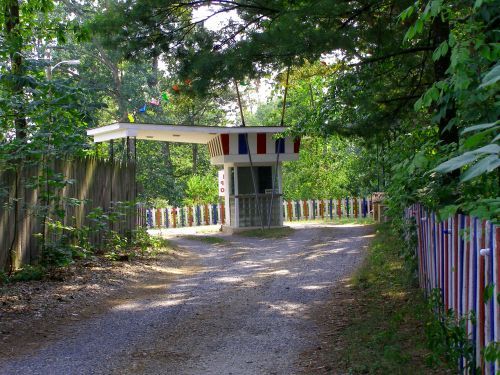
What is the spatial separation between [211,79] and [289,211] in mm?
20301

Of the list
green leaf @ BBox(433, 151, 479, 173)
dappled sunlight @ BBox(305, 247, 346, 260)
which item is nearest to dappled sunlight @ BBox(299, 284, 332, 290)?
dappled sunlight @ BBox(305, 247, 346, 260)

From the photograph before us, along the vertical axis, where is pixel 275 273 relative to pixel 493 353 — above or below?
below

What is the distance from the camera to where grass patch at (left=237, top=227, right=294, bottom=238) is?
1916 cm

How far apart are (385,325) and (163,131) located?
13.6 metres

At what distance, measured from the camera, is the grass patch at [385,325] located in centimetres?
532

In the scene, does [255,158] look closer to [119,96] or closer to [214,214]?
[214,214]

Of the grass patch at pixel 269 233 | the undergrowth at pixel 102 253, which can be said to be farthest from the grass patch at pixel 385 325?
the grass patch at pixel 269 233

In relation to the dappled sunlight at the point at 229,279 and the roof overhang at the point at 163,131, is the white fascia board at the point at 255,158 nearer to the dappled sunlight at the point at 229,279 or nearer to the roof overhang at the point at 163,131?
the roof overhang at the point at 163,131

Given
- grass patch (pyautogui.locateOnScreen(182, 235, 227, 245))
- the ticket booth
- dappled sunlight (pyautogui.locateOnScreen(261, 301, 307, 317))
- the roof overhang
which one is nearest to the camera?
dappled sunlight (pyautogui.locateOnScreen(261, 301, 307, 317))

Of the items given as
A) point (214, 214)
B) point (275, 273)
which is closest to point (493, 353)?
point (275, 273)

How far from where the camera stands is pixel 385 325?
680 centimetres

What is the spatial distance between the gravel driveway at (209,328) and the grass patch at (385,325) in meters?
0.48

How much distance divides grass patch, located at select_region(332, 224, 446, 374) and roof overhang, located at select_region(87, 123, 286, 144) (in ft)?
32.2

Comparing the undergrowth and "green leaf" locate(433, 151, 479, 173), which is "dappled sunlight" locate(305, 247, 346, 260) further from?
"green leaf" locate(433, 151, 479, 173)
